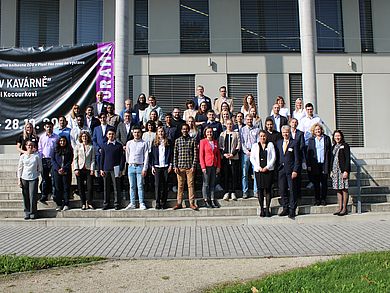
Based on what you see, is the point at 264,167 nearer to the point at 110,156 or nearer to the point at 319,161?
the point at 319,161

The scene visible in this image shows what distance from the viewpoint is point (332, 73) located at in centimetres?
1828

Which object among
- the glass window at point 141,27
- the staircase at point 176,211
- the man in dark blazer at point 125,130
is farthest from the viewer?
the glass window at point 141,27

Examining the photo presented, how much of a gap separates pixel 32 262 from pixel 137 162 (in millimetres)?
4202

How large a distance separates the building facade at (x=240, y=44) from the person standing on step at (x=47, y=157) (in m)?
7.79

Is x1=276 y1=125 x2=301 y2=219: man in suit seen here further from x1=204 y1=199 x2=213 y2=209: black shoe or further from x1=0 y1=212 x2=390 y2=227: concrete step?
x1=204 y1=199 x2=213 y2=209: black shoe

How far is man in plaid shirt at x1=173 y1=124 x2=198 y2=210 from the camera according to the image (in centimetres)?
980

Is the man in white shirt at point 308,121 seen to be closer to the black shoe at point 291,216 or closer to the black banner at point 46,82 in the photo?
the black shoe at point 291,216

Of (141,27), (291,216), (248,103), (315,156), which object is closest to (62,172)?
(248,103)

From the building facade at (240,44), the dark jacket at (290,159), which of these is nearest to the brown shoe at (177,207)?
Answer: the dark jacket at (290,159)

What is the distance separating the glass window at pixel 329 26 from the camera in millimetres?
18719

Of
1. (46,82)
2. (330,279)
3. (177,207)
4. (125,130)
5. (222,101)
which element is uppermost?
(46,82)

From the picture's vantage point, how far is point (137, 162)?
388 inches

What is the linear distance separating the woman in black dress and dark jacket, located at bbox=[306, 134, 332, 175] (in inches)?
40.8

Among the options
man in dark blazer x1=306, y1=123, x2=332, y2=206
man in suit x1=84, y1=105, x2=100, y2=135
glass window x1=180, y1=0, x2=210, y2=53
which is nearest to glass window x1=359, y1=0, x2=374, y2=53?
glass window x1=180, y1=0, x2=210, y2=53
